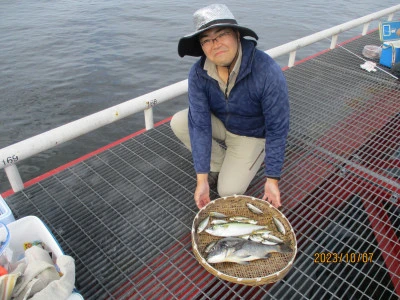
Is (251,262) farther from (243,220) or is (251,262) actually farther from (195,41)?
(195,41)

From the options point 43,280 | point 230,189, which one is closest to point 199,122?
point 230,189

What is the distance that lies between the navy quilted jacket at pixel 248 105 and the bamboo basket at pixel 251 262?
38 centimetres

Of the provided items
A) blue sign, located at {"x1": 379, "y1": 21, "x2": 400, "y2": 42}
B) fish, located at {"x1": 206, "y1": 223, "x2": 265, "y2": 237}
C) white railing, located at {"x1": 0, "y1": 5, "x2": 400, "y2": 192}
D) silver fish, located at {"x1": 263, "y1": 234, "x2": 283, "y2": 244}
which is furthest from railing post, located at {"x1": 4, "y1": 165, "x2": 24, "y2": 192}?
blue sign, located at {"x1": 379, "y1": 21, "x2": 400, "y2": 42}

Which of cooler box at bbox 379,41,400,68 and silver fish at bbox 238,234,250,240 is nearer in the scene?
silver fish at bbox 238,234,250,240

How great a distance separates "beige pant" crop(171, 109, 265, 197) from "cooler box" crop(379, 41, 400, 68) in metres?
3.92

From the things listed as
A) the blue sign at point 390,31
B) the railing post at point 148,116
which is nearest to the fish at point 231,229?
the railing post at point 148,116

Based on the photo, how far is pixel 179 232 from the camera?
286 centimetres

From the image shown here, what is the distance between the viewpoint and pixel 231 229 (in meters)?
2.66

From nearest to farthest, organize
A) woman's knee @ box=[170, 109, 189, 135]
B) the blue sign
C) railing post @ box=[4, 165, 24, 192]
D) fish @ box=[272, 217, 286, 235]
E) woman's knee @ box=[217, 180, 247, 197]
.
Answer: fish @ box=[272, 217, 286, 235]
railing post @ box=[4, 165, 24, 192]
woman's knee @ box=[217, 180, 247, 197]
woman's knee @ box=[170, 109, 189, 135]
the blue sign

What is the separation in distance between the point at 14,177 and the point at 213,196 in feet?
6.63

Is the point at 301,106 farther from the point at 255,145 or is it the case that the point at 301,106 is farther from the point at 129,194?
the point at 129,194

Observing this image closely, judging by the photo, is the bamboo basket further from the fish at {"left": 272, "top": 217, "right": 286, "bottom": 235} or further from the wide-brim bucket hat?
the wide-brim bucket hat

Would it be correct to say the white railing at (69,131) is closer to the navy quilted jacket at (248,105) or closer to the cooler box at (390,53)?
the navy quilted jacket at (248,105)

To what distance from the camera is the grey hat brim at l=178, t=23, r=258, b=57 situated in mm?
2492
